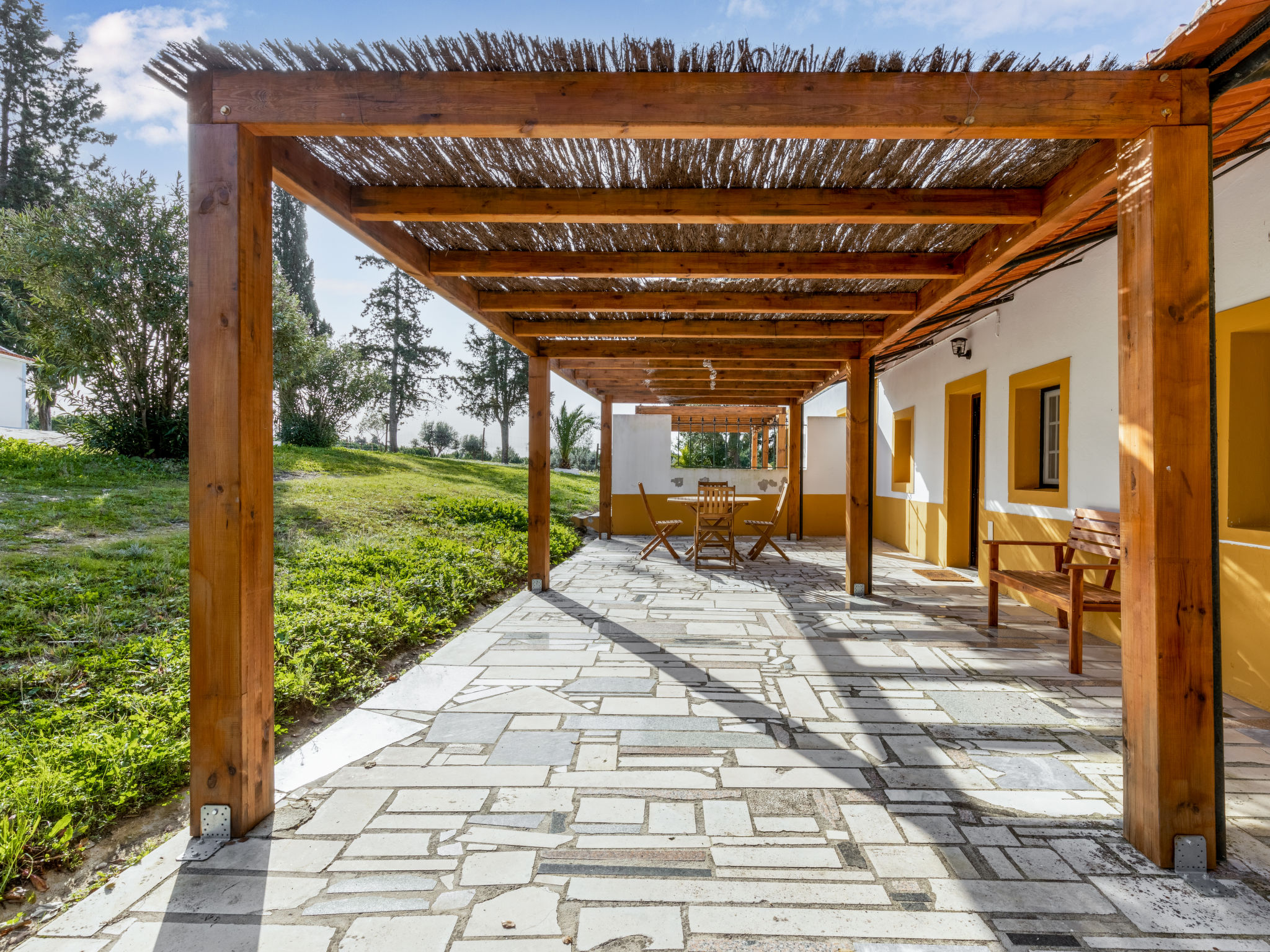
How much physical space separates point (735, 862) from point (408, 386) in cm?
2649

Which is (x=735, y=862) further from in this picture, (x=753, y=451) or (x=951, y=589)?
(x=753, y=451)

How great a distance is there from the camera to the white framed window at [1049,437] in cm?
605

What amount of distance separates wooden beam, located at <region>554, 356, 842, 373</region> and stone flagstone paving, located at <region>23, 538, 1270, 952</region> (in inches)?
149

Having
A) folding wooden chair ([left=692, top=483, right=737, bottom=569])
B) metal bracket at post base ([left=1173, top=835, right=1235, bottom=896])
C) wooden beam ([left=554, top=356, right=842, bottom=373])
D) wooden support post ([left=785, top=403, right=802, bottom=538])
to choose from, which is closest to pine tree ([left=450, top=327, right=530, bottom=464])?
wooden support post ([left=785, top=403, right=802, bottom=538])

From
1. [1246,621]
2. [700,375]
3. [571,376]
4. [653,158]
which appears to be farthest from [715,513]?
[653,158]

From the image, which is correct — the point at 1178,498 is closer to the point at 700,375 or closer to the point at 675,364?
the point at 675,364

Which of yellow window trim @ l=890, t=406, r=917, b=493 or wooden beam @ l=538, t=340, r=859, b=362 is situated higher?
wooden beam @ l=538, t=340, r=859, b=362

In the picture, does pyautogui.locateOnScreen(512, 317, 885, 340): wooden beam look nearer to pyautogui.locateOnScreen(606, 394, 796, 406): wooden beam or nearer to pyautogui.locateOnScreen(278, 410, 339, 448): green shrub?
pyautogui.locateOnScreen(606, 394, 796, 406): wooden beam

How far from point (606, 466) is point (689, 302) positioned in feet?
21.4

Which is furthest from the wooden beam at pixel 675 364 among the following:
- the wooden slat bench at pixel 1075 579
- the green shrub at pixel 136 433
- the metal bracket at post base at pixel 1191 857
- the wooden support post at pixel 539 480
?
the green shrub at pixel 136 433

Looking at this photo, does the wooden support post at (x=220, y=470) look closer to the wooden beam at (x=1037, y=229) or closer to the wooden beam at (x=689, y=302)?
the wooden beam at (x=689, y=302)

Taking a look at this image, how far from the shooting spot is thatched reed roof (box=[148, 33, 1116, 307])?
2105mm

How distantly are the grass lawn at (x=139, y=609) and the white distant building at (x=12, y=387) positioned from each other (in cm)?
1134

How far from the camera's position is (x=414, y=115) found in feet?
7.10
